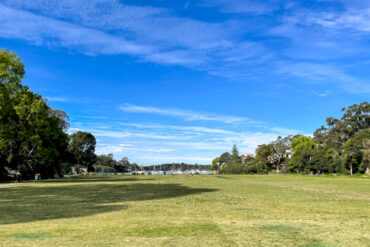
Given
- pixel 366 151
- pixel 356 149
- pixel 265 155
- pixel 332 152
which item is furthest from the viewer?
pixel 265 155

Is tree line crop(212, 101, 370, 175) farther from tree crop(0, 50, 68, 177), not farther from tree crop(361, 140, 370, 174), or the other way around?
tree crop(0, 50, 68, 177)

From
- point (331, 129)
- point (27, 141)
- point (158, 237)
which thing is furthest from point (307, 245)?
point (331, 129)

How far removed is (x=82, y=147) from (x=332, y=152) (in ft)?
231

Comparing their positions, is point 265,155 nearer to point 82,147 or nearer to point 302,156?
point 302,156

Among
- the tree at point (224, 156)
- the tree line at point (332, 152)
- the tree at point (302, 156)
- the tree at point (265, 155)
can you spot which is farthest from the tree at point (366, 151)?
the tree at point (224, 156)

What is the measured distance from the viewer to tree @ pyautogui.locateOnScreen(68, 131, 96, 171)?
93.4 metres

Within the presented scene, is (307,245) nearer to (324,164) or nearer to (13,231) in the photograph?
(13,231)

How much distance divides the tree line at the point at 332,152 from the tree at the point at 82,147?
1802 inches

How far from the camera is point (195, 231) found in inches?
307

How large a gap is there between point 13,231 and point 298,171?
301 feet

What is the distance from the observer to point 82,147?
9600 centimetres

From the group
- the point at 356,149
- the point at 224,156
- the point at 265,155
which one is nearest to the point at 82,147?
the point at 265,155

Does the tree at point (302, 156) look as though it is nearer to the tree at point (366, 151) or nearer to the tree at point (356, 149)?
the tree at point (356, 149)

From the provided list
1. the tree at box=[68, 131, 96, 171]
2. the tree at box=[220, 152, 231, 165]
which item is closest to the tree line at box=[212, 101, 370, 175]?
the tree at box=[68, 131, 96, 171]
